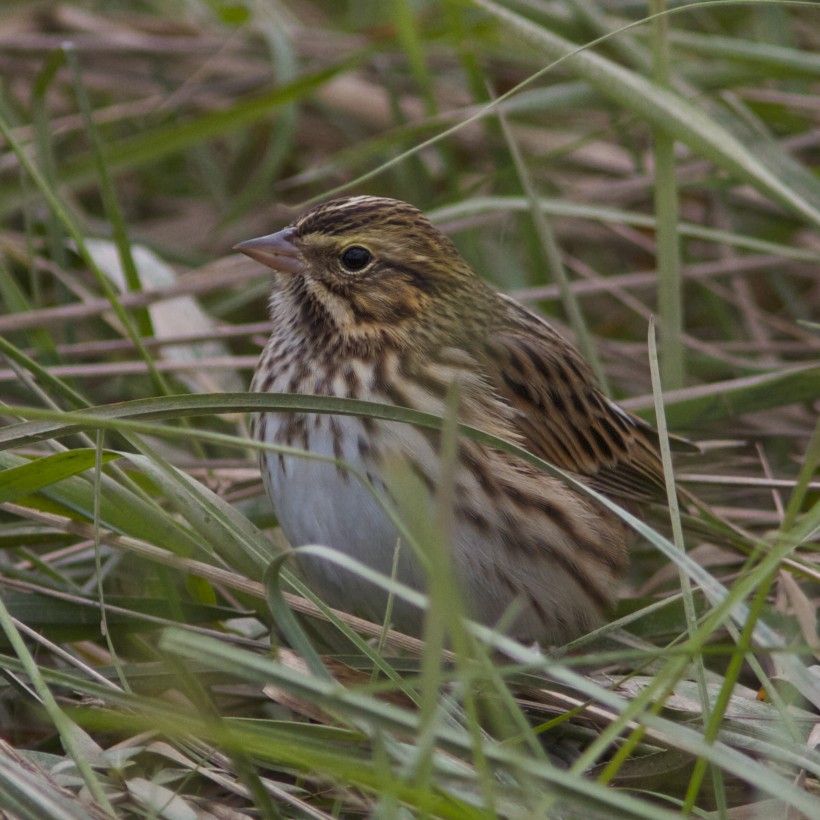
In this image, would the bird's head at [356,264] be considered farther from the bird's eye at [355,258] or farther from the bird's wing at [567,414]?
the bird's wing at [567,414]

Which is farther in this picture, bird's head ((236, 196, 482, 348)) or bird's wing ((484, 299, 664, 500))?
bird's wing ((484, 299, 664, 500))

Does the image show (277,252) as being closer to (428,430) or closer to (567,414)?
(428,430)

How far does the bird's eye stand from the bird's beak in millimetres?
93

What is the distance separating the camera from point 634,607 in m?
3.29

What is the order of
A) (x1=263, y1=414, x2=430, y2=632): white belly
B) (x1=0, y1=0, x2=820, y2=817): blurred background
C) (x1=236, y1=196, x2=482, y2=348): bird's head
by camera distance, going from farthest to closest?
(x1=236, y1=196, x2=482, y2=348): bird's head
(x1=263, y1=414, x2=430, y2=632): white belly
(x1=0, y1=0, x2=820, y2=817): blurred background

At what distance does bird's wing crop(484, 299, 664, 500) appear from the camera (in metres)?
3.33

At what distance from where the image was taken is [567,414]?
341 cm

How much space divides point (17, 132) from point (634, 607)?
2.62 meters

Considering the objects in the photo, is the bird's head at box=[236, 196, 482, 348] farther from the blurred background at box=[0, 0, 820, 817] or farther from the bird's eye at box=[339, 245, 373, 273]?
the blurred background at box=[0, 0, 820, 817]

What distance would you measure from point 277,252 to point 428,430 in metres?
0.58

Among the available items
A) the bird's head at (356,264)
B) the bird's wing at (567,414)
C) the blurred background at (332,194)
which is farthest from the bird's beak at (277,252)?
the bird's wing at (567,414)

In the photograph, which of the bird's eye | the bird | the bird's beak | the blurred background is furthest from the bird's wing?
the bird's beak

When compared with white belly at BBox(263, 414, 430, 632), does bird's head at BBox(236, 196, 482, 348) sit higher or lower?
higher

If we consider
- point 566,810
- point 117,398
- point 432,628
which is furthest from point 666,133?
point 432,628
